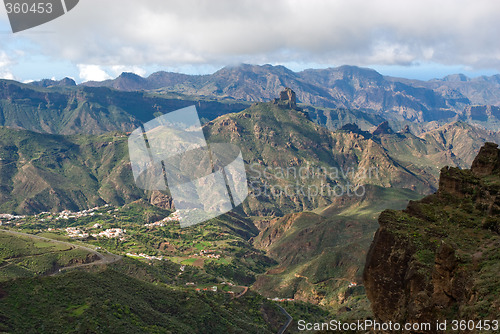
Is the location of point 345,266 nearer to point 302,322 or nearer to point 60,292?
point 302,322

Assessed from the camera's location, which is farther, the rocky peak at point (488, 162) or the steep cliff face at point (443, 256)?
the rocky peak at point (488, 162)

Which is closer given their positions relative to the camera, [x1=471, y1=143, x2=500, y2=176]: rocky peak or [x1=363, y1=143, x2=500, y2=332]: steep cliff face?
[x1=363, y1=143, x2=500, y2=332]: steep cliff face

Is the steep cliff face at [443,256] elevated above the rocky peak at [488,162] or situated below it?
below

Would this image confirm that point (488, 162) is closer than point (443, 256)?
No

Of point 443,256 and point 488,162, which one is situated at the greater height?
point 488,162

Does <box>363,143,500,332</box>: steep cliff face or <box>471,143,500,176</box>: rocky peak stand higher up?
<box>471,143,500,176</box>: rocky peak
